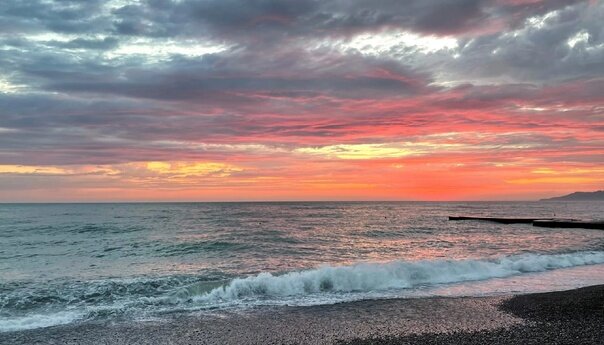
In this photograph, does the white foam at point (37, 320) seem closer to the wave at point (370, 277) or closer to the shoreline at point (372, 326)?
the shoreline at point (372, 326)

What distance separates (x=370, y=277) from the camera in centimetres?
1855

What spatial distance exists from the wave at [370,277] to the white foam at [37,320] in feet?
13.9

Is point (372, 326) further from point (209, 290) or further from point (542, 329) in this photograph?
point (209, 290)

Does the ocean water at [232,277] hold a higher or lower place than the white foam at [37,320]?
lower

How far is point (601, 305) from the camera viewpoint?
1269 cm

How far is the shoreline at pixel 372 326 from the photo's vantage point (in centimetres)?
1012

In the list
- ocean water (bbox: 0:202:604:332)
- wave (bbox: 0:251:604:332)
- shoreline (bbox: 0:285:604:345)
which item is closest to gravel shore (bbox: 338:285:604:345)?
shoreline (bbox: 0:285:604:345)

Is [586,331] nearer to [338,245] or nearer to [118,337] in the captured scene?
[118,337]

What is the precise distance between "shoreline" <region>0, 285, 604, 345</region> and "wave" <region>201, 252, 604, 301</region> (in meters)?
3.07

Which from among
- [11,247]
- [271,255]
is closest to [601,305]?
[271,255]

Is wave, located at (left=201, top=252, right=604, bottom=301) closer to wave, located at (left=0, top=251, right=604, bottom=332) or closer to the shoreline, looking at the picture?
wave, located at (left=0, top=251, right=604, bottom=332)

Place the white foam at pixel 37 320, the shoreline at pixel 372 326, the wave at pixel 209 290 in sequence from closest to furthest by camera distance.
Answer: the shoreline at pixel 372 326 → the white foam at pixel 37 320 → the wave at pixel 209 290

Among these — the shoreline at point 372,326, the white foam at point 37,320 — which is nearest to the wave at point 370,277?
the shoreline at point 372,326

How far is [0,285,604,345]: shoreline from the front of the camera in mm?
10125
